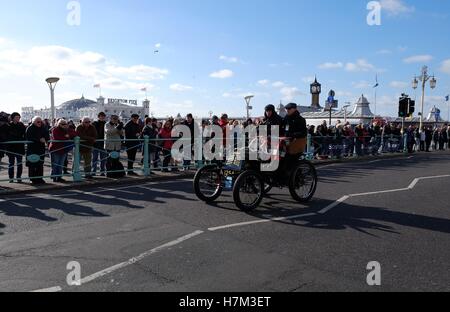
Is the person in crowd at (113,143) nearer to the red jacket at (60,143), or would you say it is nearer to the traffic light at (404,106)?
the red jacket at (60,143)

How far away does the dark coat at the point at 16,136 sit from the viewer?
1098cm

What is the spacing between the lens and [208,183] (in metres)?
8.66

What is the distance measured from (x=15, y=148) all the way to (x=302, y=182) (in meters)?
7.64

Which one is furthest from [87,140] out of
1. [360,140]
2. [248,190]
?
[360,140]

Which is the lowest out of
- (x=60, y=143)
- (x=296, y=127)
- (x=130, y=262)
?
(x=130, y=262)

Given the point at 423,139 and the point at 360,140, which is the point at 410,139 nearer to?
the point at 423,139

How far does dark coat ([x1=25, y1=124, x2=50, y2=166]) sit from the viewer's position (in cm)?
1091

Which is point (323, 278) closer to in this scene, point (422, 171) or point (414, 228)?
point (414, 228)

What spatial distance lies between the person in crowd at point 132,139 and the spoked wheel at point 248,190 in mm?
5645

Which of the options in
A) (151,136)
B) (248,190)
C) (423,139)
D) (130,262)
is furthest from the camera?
(423,139)

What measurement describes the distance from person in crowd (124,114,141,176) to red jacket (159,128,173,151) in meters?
0.94

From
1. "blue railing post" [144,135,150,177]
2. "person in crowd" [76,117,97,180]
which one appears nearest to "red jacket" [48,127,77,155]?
"person in crowd" [76,117,97,180]

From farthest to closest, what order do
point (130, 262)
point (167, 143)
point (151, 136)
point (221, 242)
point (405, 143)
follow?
point (405, 143), point (151, 136), point (167, 143), point (221, 242), point (130, 262)

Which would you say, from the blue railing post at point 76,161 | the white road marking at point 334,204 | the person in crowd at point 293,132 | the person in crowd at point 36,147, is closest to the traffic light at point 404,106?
the white road marking at point 334,204
